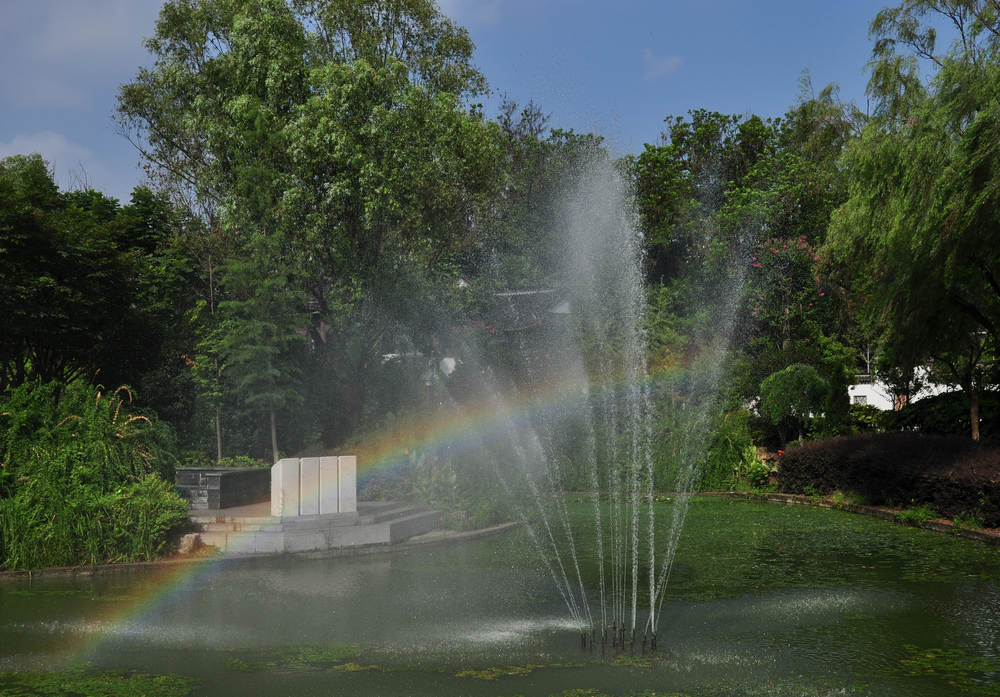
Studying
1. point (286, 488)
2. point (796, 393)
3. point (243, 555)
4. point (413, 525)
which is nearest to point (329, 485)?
point (286, 488)

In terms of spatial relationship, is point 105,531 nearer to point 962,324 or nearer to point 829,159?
point 962,324

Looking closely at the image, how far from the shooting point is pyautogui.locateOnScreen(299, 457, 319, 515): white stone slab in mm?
14727

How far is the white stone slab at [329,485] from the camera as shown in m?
14.9

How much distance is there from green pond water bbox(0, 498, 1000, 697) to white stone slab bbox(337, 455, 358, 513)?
5.67 feet

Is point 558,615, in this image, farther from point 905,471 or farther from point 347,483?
point 905,471

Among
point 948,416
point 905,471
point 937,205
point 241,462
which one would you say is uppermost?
point 937,205

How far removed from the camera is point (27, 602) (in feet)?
34.4

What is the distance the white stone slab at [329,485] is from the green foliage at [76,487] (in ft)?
7.62

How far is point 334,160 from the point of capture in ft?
82.5

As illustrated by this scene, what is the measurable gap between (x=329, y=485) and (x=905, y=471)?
11368 millimetres

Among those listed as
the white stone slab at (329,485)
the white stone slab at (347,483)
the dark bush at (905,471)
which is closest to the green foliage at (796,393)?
the dark bush at (905,471)

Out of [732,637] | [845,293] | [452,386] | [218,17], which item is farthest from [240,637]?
[845,293]

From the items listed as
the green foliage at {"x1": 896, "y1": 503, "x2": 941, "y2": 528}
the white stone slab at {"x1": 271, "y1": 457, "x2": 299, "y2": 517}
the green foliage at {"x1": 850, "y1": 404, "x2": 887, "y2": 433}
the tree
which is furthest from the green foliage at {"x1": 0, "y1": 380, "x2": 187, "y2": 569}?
the green foliage at {"x1": 850, "y1": 404, "x2": 887, "y2": 433}

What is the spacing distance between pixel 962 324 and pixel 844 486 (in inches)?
181
